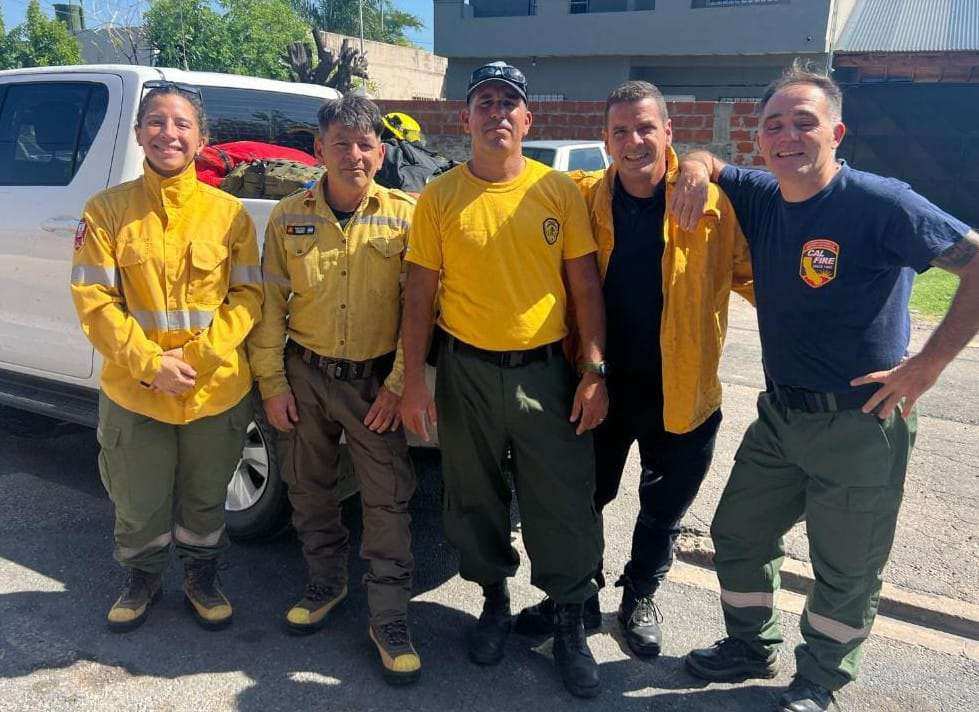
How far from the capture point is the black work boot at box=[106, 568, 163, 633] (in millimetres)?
3191

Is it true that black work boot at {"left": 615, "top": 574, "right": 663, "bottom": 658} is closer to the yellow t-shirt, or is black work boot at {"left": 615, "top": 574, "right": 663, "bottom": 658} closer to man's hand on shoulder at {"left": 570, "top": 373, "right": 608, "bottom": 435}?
man's hand on shoulder at {"left": 570, "top": 373, "right": 608, "bottom": 435}

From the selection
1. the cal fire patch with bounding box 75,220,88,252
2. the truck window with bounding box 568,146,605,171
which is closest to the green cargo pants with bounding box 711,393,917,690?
the cal fire patch with bounding box 75,220,88,252

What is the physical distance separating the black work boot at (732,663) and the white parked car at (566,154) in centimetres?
645

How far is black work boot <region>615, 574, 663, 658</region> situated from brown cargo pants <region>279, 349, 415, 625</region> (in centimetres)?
83

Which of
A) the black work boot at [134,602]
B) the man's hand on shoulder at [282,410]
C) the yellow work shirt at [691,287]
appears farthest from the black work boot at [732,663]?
the black work boot at [134,602]

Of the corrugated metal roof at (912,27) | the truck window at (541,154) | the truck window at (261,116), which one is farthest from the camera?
the corrugated metal roof at (912,27)

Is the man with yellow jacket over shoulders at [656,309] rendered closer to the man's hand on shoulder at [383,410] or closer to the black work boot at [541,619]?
the black work boot at [541,619]

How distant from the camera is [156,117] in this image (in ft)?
9.43

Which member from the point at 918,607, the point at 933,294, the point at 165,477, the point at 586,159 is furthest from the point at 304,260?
the point at 933,294

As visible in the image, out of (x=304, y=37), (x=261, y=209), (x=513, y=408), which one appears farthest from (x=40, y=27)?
(x=513, y=408)

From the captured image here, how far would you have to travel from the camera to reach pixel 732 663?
117 inches

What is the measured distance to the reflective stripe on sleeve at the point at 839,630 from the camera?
106 inches

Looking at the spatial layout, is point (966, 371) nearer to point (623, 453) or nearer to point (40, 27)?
point (623, 453)

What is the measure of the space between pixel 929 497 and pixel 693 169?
262 cm
